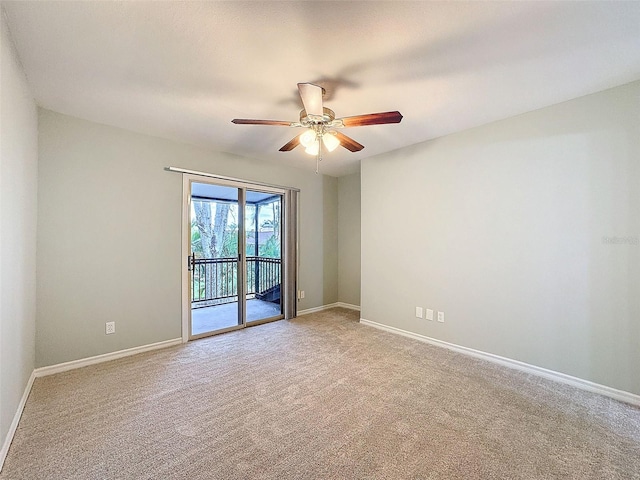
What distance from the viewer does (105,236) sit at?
2.90m

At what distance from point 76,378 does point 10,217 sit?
159cm

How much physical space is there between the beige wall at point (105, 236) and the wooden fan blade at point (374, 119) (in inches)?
89.9

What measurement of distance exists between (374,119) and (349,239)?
3207 millimetres

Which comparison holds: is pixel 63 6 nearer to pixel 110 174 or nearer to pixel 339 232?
pixel 110 174

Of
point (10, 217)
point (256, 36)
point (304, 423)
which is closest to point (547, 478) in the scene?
point (304, 423)

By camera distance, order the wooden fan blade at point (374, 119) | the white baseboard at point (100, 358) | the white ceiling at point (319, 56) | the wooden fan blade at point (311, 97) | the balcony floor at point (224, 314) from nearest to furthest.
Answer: the white ceiling at point (319, 56)
the wooden fan blade at point (311, 97)
the wooden fan blade at point (374, 119)
the white baseboard at point (100, 358)
the balcony floor at point (224, 314)

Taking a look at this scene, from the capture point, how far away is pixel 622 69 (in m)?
2.00

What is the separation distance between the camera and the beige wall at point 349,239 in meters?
4.98

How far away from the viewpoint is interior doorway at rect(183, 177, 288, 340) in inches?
158

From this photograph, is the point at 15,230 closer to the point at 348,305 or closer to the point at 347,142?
the point at 347,142

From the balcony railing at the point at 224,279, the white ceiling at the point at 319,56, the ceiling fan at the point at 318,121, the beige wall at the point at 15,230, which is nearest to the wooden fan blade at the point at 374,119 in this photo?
the ceiling fan at the point at 318,121

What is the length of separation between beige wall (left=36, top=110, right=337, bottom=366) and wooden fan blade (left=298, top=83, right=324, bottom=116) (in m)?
2.15

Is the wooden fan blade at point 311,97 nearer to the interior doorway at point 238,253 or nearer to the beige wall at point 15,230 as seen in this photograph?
the beige wall at point 15,230

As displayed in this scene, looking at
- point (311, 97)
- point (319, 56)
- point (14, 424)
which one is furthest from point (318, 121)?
point (14, 424)
